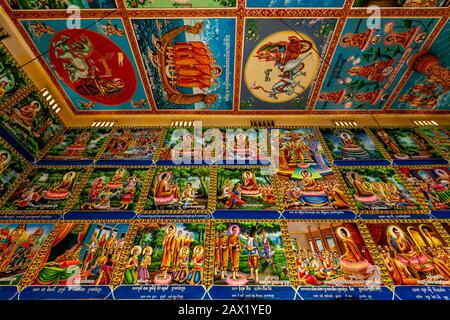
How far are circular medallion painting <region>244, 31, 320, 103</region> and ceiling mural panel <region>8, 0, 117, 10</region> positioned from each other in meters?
3.99

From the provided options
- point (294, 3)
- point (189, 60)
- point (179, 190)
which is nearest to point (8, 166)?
point (179, 190)

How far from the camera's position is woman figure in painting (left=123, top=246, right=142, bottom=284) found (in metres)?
6.16

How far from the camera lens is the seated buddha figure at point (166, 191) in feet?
25.2

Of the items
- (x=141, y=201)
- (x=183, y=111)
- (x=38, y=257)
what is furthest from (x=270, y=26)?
(x=38, y=257)

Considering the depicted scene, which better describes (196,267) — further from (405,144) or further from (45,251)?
(405,144)

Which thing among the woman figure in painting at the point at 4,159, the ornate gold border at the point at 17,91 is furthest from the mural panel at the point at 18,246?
the ornate gold border at the point at 17,91

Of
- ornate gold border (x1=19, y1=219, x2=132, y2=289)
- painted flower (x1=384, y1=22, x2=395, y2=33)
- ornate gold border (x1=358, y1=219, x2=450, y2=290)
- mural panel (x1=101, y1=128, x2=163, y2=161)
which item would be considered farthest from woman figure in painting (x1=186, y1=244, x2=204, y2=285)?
painted flower (x1=384, y1=22, x2=395, y2=33)

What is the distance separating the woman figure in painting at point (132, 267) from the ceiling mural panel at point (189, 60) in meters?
4.83

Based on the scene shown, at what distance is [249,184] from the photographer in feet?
26.4

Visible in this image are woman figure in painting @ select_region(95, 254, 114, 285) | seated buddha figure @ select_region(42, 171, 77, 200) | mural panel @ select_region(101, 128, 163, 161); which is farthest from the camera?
mural panel @ select_region(101, 128, 163, 161)

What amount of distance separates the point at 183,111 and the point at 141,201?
3531 millimetres

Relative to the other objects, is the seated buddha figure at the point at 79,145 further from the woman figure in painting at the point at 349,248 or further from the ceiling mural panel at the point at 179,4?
the woman figure in painting at the point at 349,248

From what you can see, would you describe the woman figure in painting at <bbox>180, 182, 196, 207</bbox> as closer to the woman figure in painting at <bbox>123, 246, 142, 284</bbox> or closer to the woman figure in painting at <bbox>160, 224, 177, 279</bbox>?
the woman figure in painting at <bbox>160, 224, 177, 279</bbox>

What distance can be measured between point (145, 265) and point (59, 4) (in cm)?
673
